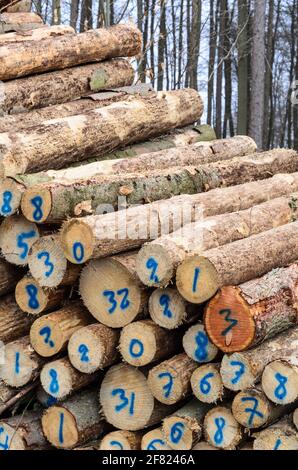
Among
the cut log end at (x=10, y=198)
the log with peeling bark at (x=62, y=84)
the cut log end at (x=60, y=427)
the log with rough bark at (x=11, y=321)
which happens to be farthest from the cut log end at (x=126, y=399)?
the log with peeling bark at (x=62, y=84)

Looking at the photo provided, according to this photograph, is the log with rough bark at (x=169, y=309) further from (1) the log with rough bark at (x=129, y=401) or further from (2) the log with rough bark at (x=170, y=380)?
(1) the log with rough bark at (x=129, y=401)

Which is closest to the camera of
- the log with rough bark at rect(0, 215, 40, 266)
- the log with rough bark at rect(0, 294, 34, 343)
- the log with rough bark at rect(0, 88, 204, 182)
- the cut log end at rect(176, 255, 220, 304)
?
the cut log end at rect(176, 255, 220, 304)

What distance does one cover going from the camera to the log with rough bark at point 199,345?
13.1ft

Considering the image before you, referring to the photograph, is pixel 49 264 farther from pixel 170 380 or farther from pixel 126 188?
pixel 170 380

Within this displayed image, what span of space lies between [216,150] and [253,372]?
10.5 ft

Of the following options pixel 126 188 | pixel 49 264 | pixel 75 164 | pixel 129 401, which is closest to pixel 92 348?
pixel 129 401

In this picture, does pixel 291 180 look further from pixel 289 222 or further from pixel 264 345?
pixel 264 345

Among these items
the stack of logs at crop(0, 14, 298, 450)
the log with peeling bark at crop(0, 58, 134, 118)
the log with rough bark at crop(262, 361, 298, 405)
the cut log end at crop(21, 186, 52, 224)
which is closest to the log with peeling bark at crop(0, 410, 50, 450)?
the stack of logs at crop(0, 14, 298, 450)

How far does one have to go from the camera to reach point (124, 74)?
7367mm

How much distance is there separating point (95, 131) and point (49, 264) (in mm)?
1893

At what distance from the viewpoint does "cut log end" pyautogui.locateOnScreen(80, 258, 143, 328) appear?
4191 millimetres

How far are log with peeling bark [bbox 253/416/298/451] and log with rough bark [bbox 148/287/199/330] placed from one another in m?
0.81

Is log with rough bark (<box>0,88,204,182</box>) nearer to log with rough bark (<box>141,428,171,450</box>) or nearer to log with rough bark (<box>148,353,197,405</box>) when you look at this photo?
log with rough bark (<box>148,353,197,405</box>)
